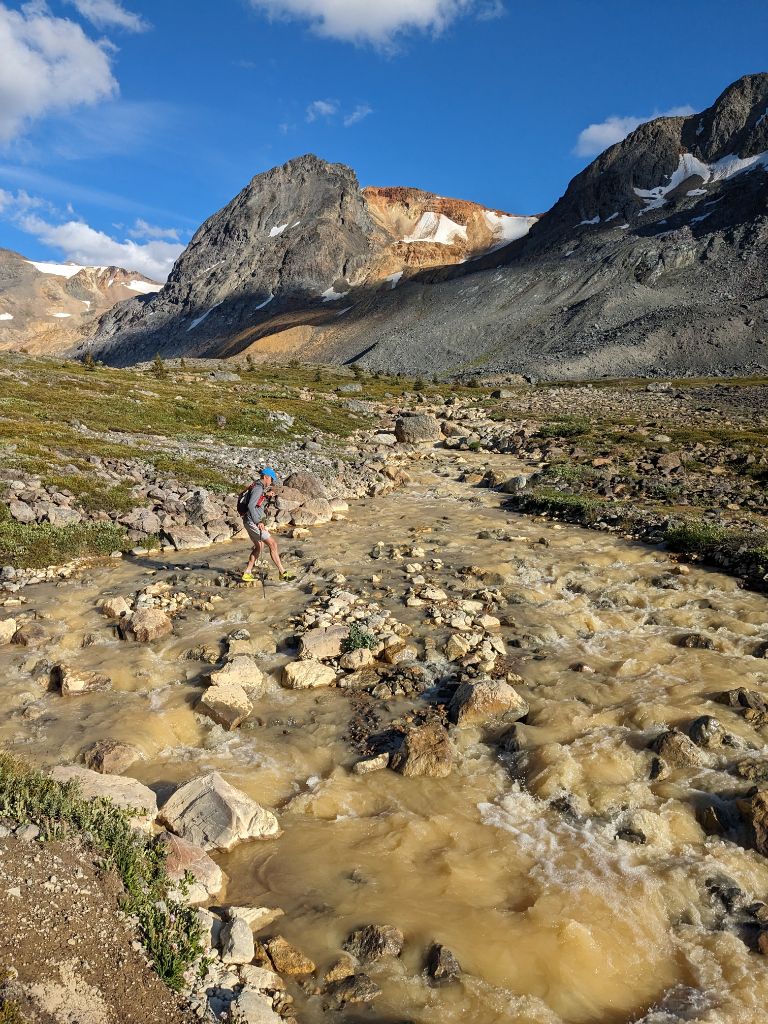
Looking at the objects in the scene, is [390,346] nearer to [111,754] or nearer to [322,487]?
[322,487]

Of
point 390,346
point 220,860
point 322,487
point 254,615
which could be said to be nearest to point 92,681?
point 254,615

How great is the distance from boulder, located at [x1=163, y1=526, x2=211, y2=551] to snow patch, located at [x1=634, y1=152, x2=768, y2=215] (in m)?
172

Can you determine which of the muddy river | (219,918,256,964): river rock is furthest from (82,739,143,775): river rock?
(219,918,256,964): river rock

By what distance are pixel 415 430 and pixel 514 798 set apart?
114 feet

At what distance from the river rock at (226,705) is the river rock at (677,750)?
651cm

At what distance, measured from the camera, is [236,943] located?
5422mm

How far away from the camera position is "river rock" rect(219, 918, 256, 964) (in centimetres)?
535

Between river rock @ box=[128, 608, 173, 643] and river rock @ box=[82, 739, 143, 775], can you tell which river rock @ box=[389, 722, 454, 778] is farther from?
river rock @ box=[128, 608, 173, 643]

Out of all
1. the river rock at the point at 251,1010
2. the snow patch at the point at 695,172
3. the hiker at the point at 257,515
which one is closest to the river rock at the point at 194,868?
the river rock at the point at 251,1010

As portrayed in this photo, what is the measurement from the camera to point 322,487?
24219 millimetres

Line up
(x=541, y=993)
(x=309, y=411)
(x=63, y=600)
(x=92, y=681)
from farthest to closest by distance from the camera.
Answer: (x=309, y=411), (x=63, y=600), (x=92, y=681), (x=541, y=993)

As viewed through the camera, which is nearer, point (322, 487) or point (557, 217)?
point (322, 487)

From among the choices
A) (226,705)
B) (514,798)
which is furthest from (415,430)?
(514,798)

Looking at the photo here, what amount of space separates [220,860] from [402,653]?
213 inches
